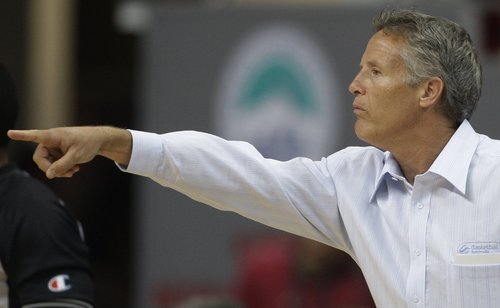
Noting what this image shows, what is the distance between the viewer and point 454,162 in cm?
402

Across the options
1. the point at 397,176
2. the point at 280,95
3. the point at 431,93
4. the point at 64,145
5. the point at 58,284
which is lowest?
the point at 280,95

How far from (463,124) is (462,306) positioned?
578 millimetres

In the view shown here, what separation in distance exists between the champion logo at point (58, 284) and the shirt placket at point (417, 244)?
1.05m

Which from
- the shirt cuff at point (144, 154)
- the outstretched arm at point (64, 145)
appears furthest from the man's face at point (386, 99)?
the outstretched arm at point (64, 145)

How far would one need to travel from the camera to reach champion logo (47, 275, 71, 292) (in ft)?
13.8

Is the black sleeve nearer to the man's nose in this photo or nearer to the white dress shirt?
the white dress shirt

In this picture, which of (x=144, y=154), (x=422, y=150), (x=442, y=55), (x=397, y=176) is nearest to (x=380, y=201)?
(x=397, y=176)

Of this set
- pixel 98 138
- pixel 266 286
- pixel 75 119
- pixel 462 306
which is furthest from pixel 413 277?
pixel 75 119

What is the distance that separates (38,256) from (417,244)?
1.15m

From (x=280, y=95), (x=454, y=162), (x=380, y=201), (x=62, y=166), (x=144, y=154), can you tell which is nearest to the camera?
(x=62, y=166)

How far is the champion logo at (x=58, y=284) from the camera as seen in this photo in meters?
4.21

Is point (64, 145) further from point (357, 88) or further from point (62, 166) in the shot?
point (357, 88)

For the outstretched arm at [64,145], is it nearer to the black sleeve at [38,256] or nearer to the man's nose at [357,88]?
the black sleeve at [38,256]

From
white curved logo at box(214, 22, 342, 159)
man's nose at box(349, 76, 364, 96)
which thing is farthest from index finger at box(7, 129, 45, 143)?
white curved logo at box(214, 22, 342, 159)
